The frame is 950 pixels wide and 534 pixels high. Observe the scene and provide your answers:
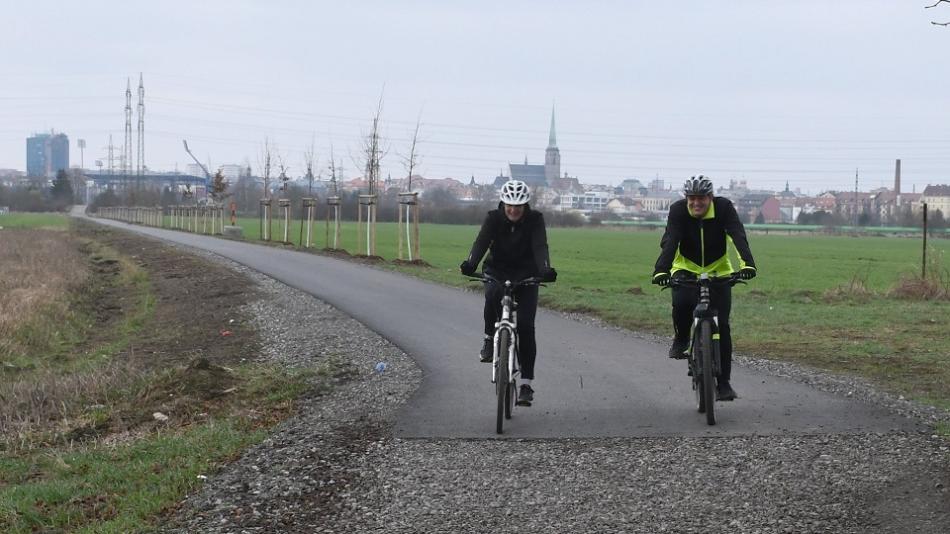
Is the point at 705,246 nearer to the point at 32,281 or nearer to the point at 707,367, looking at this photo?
the point at 707,367

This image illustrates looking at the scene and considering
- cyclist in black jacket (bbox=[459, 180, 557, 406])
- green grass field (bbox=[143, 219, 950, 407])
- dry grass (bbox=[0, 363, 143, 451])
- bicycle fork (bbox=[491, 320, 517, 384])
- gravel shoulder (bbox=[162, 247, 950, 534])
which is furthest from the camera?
green grass field (bbox=[143, 219, 950, 407])

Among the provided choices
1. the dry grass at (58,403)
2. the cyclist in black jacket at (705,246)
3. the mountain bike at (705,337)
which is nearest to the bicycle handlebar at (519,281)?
the cyclist in black jacket at (705,246)

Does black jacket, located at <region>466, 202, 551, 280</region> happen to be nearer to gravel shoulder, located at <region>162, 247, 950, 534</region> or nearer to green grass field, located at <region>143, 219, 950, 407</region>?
gravel shoulder, located at <region>162, 247, 950, 534</region>

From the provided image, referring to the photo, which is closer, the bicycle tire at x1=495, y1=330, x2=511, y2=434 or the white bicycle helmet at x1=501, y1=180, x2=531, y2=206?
the bicycle tire at x1=495, y1=330, x2=511, y2=434

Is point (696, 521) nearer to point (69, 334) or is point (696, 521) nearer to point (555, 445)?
point (555, 445)

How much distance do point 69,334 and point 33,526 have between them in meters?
13.8

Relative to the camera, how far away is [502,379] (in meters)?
8.23

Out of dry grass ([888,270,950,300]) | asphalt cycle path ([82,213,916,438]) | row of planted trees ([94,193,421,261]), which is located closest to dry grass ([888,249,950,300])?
dry grass ([888,270,950,300])

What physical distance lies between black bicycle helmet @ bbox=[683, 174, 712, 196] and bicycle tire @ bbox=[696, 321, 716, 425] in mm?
A: 1011

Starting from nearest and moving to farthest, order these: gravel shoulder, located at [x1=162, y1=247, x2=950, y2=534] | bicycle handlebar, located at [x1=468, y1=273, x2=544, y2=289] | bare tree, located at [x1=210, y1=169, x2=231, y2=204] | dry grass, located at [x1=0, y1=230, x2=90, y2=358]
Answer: gravel shoulder, located at [x1=162, y1=247, x2=950, y2=534]
bicycle handlebar, located at [x1=468, y1=273, x2=544, y2=289]
dry grass, located at [x1=0, y1=230, x2=90, y2=358]
bare tree, located at [x1=210, y1=169, x2=231, y2=204]

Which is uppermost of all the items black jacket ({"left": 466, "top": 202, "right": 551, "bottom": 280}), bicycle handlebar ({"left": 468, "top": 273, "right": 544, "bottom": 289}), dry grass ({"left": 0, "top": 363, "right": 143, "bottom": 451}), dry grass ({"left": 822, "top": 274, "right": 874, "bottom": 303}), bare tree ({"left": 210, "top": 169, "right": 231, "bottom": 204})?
bare tree ({"left": 210, "top": 169, "right": 231, "bottom": 204})

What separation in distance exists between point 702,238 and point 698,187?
1.52ft

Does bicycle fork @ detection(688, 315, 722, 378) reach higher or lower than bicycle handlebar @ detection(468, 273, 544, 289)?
lower

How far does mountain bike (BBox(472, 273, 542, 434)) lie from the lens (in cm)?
823
